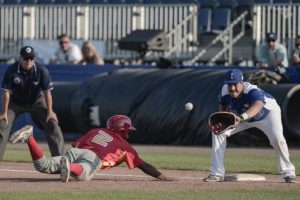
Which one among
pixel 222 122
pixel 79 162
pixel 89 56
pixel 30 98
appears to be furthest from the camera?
pixel 89 56

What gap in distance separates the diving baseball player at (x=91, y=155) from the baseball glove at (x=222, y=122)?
36.5 inches

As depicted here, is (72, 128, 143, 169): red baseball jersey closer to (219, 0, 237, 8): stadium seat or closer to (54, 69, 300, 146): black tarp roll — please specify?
(54, 69, 300, 146): black tarp roll

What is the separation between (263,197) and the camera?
11.3 metres

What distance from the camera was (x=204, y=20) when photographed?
2977 centimetres

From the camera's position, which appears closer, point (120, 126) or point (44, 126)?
point (120, 126)

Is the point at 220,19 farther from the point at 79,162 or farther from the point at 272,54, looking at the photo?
the point at 79,162

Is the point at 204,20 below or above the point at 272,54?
above

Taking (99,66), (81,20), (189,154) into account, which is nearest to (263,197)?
(189,154)

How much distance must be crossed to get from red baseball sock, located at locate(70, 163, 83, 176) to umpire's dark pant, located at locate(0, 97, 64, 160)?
2.80 m

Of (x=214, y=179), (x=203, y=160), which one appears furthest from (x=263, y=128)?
(x=203, y=160)

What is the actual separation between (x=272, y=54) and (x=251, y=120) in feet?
33.6

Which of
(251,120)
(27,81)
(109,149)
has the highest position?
(27,81)

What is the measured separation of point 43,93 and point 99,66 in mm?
10002

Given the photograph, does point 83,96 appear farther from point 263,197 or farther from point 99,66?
point 263,197
